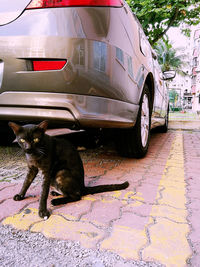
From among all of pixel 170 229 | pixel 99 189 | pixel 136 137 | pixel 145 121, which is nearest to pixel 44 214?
pixel 99 189

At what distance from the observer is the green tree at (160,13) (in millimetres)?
4547

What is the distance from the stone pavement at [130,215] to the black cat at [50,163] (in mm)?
61

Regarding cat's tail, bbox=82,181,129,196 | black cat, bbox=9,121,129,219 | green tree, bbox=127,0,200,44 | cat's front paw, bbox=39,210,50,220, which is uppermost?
green tree, bbox=127,0,200,44

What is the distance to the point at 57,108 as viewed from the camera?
1621 millimetres

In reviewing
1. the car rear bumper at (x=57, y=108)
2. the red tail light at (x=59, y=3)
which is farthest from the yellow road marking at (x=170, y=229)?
the red tail light at (x=59, y=3)

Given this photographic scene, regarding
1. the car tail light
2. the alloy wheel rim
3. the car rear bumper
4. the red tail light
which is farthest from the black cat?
the alloy wheel rim

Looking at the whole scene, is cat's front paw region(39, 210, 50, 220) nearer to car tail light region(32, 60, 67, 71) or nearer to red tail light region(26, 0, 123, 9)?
car tail light region(32, 60, 67, 71)

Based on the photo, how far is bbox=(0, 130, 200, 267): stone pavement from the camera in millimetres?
1035

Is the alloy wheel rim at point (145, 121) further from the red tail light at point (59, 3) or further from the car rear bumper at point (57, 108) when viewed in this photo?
the red tail light at point (59, 3)

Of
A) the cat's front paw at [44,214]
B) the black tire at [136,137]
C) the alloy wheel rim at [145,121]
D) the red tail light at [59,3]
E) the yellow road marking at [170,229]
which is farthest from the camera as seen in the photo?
the alloy wheel rim at [145,121]

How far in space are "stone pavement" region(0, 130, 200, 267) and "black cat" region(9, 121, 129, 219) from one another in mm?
61

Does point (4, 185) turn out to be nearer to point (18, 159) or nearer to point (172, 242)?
point (18, 159)

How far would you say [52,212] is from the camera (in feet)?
4.45

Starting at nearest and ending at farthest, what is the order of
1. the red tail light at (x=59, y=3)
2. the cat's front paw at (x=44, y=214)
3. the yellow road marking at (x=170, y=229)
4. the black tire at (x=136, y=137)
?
1. the yellow road marking at (x=170, y=229)
2. the cat's front paw at (x=44, y=214)
3. the red tail light at (x=59, y=3)
4. the black tire at (x=136, y=137)
